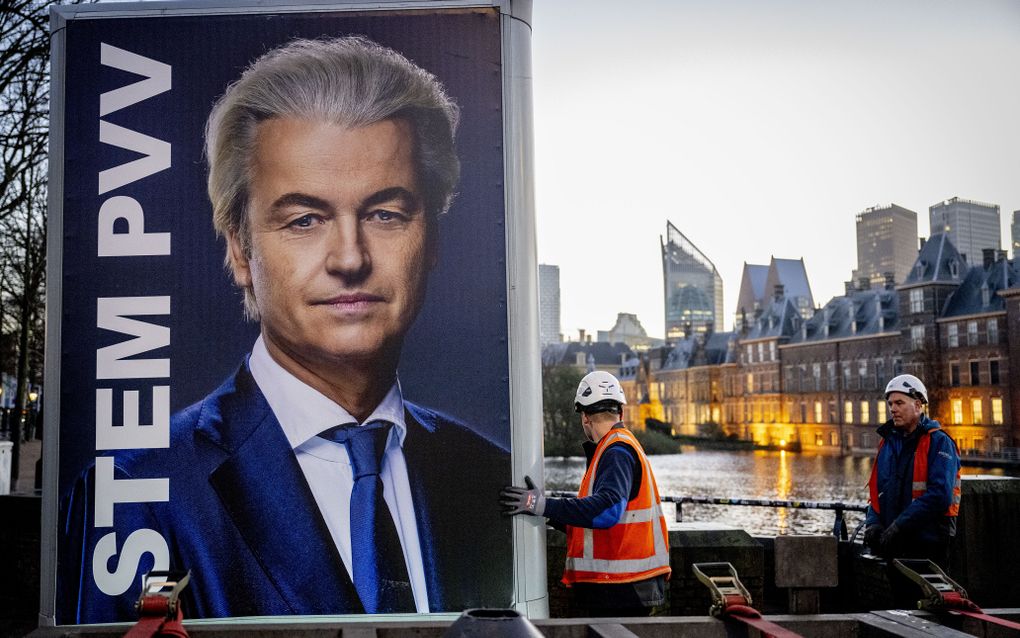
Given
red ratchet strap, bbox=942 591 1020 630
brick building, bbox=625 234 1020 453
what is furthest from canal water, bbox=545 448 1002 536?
red ratchet strap, bbox=942 591 1020 630

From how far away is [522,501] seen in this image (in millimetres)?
4652

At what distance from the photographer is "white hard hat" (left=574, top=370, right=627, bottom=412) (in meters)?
5.29

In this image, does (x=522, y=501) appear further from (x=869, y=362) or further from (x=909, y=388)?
(x=869, y=362)

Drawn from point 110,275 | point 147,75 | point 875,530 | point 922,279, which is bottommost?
point 875,530

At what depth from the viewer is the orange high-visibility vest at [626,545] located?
5.04 metres

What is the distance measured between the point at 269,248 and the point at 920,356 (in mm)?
92358

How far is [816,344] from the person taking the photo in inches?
4151

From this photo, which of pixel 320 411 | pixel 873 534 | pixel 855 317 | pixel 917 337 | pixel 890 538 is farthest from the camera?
pixel 855 317

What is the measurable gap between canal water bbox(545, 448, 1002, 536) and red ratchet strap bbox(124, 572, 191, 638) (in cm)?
3135

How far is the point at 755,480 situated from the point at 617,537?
78.3 meters

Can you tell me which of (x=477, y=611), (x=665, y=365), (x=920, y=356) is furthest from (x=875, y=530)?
(x=665, y=365)

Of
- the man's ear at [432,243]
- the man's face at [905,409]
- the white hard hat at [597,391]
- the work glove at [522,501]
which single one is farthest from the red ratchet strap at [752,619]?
the man's face at [905,409]

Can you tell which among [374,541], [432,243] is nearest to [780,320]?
[432,243]

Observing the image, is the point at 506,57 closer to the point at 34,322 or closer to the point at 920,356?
the point at 34,322
